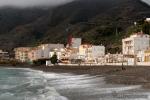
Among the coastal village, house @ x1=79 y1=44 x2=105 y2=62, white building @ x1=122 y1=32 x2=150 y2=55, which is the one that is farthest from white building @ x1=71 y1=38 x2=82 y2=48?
white building @ x1=122 y1=32 x2=150 y2=55

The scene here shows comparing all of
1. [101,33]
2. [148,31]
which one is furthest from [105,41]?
[148,31]

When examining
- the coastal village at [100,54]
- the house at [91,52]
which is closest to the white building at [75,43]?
the coastal village at [100,54]

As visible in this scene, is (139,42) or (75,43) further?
(75,43)

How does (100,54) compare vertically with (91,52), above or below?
below

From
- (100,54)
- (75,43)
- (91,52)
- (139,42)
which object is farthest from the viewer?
(75,43)

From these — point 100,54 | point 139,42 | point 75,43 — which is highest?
point 75,43

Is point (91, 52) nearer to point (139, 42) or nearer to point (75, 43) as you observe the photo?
point (139, 42)

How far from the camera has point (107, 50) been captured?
12200 cm

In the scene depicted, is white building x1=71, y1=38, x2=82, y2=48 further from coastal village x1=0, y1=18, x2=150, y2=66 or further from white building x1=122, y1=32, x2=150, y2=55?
white building x1=122, y1=32, x2=150, y2=55

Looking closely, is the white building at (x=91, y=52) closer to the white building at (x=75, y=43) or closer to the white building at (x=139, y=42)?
the white building at (x=139, y=42)

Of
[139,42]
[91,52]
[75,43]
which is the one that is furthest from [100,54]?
[75,43]

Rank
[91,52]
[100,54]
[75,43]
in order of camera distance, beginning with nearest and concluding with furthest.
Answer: [100,54]
[91,52]
[75,43]

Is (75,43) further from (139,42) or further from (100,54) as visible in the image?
(139,42)

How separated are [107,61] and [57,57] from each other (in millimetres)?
43708
